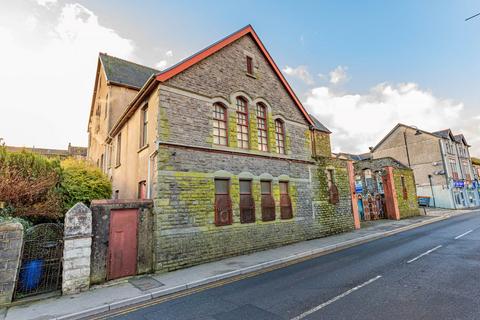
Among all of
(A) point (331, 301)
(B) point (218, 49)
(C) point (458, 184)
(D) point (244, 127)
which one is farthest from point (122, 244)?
(C) point (458, 184)

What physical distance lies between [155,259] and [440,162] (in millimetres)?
40486

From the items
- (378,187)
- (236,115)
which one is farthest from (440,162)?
(236,115)

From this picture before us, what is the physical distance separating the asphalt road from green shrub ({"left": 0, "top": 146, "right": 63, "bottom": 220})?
6300mm

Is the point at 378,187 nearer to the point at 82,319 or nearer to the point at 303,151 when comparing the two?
the point at 303,151

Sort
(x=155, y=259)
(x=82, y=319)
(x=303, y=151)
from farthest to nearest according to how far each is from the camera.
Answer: (x=303, y=151), (x=155, y=259), (x=82, y=319)

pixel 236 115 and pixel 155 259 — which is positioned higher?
pixel 236 115

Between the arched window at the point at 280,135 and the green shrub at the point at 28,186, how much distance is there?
10.8 m

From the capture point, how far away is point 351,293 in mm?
5695

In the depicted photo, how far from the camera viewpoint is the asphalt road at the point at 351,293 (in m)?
4.79

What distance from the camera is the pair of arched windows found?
37.9 ft

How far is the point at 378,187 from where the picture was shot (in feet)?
82.6

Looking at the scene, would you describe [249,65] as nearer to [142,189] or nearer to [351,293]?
[142,189]

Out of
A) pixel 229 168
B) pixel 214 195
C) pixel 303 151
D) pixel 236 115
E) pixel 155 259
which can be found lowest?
pixel 155 259

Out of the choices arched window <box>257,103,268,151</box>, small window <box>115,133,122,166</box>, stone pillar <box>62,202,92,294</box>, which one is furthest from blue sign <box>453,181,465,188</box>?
stone pillar <box>62,202,92,294</box>
